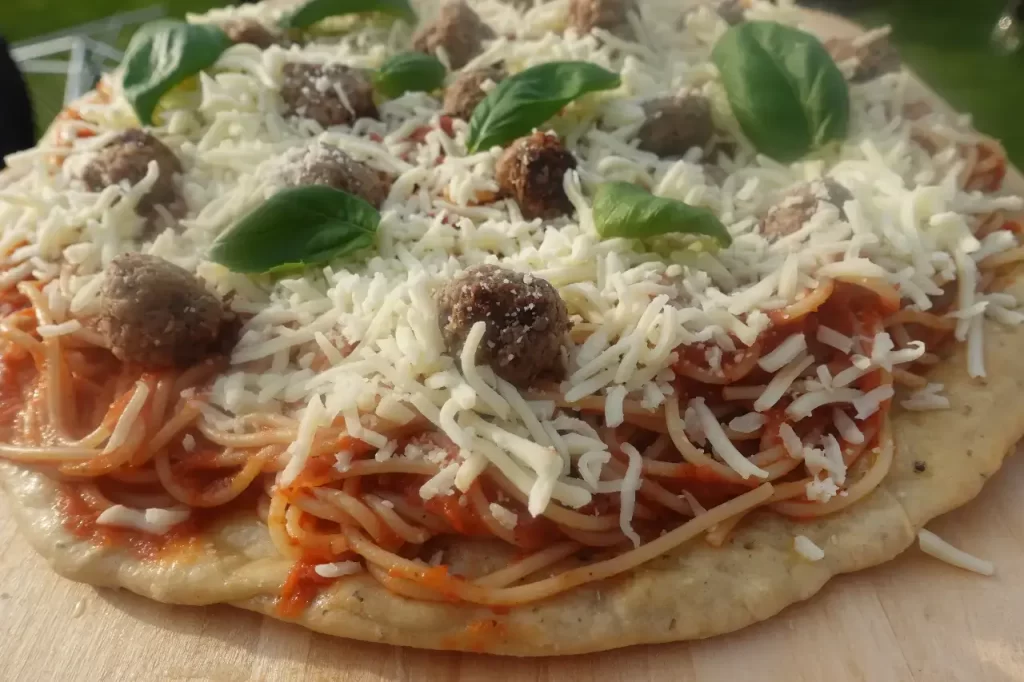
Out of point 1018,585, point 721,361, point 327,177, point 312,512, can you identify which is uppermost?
point 327,177

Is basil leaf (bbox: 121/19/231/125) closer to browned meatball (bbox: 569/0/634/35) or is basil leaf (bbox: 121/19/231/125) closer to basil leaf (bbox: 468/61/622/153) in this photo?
basil leaf (bbox: 468/61/622/153)

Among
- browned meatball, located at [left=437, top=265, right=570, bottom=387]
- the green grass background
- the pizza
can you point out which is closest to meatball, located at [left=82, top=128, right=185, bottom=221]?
the pizza

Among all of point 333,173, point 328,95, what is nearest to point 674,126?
point 333,173

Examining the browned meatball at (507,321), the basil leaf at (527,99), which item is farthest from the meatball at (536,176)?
the browned meatball at (507,321)

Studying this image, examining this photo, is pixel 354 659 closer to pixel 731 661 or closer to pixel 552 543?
pixel 552 543

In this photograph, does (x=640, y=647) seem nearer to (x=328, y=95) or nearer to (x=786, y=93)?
(x=786, y=93)

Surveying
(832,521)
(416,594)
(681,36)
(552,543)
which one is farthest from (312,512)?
(681,36)
